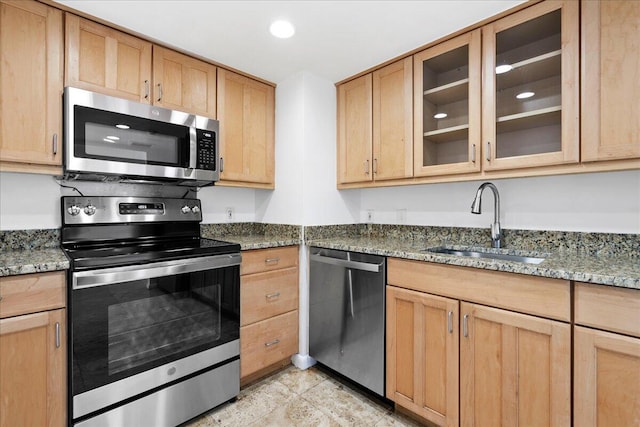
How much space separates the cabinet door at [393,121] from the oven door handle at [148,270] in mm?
1232

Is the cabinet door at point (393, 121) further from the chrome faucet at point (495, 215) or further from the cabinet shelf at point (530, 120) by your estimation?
the cabinet shelf at point (530, 120)

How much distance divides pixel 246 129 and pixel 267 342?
159cm

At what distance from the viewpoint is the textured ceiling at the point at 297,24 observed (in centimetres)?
162

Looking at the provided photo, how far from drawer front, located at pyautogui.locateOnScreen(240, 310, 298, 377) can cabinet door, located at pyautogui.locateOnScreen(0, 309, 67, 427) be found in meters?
0.92

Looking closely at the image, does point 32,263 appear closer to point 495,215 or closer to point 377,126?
point 377,126

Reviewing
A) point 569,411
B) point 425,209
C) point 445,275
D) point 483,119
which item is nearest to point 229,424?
point 445,275

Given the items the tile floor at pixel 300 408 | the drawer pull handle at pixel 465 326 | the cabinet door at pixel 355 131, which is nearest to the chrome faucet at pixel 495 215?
the drawer pull handle at pixel 465 326

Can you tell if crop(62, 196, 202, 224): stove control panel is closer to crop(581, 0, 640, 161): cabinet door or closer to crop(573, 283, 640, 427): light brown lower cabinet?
crop(573, 283, 640, 427): light brown lower cabinet

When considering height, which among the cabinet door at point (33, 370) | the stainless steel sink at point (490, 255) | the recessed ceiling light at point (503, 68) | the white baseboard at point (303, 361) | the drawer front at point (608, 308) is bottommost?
the white baseboard at point (303, 361)

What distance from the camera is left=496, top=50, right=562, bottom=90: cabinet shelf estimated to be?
5.15 ft

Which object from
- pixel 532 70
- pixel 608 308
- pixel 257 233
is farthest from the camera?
pixel 257 233

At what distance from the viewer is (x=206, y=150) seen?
2109 mm

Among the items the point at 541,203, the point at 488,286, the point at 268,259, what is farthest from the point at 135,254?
the point at 541,203

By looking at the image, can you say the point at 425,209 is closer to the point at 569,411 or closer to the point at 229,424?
the point at 569,411
